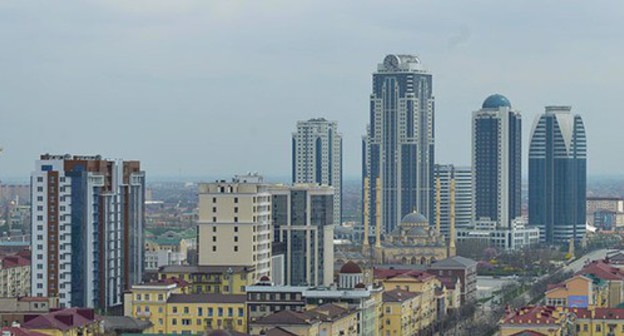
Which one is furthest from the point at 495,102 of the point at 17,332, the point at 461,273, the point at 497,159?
the point at 17,332

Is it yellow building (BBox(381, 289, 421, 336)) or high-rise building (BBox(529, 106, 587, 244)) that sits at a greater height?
high-rise building (BBox(529, 106, 587, 244))

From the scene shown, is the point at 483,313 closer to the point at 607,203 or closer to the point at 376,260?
the point at 376,260

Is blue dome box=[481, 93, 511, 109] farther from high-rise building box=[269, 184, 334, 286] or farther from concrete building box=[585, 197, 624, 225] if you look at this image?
high-rise building box=[269, 184, 334, 286]

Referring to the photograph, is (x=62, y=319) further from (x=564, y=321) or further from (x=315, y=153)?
(x=315, y=153)

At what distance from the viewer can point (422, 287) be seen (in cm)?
3975

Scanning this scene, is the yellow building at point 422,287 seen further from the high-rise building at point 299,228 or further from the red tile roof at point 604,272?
the red tile roof at point 604,272

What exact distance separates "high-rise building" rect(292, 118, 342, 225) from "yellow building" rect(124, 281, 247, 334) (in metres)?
52.4

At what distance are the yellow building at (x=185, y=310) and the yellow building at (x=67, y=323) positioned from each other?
1964 mm

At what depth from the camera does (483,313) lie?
134ft

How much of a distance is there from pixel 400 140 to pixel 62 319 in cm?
5585

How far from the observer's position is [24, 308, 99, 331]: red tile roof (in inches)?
1092

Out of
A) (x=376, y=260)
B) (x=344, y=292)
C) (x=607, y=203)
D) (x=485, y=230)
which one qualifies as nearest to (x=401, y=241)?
(x=376, y=260)

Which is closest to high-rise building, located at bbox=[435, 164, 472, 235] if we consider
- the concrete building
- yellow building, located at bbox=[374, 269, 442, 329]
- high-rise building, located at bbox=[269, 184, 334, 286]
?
the concrete building

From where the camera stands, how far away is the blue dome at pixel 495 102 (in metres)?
88.1
